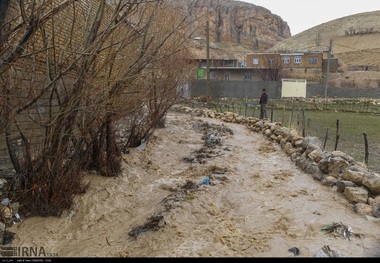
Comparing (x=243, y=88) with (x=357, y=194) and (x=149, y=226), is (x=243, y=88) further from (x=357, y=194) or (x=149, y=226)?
(x=149, y=226)

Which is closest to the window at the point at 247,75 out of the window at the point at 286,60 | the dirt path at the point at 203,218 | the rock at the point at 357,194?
the window at the point at 286,60

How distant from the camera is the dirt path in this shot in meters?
2.85

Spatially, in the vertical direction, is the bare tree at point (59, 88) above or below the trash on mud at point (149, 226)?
above

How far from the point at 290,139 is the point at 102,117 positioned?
4787mm

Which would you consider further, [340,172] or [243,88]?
[243,88]

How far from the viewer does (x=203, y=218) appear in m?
3.50

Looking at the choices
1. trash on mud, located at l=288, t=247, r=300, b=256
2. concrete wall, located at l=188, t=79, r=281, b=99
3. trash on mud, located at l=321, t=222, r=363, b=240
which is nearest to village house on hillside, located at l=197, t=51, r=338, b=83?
concrete wall, located at l=188, t=79, r=281, b=99

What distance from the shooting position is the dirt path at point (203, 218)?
2.85 metres

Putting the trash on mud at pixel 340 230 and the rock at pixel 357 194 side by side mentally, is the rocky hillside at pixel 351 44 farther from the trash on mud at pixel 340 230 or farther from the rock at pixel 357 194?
the trash on mud at pixel 340 230

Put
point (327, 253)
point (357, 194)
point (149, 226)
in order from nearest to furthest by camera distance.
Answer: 1. point (327, 253)
2. point (149, 226)
3. point (357, 194)

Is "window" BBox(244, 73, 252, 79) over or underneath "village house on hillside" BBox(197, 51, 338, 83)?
underneath

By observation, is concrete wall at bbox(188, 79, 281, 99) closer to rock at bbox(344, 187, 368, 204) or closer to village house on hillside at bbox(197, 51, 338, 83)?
village house on hillside at bbox(197, 51, 338, 83)

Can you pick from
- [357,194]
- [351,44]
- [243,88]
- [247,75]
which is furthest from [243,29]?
[357,194]

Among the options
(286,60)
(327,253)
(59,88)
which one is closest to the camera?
(327,253)
